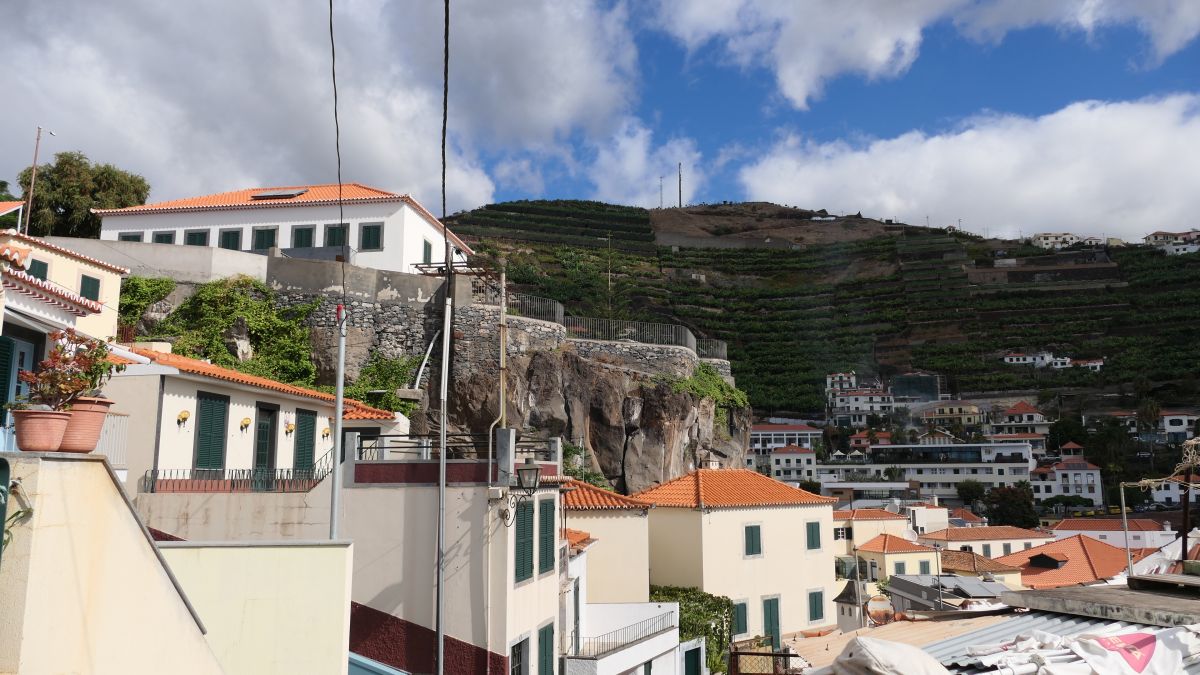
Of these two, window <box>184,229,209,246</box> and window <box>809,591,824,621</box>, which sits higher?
window <box>184,229,209,246</box>

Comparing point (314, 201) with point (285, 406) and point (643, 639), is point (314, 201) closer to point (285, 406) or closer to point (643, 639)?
point (285, 406)

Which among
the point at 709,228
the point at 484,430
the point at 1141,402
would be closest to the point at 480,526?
the point at 484,430

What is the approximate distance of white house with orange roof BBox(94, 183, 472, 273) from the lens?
29.9m

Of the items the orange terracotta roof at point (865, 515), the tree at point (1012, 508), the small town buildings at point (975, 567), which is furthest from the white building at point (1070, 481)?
the small town buildings at point (975, 567)

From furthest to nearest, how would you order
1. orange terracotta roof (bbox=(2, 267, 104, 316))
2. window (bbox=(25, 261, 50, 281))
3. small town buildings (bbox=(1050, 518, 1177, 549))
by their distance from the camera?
small town buildings (bbox=(1050, 518, 1177, 549)), window (bbox=(25, 261, 50, 281)), orange terracotta roof (bbox=(2, 267, 104, 316))

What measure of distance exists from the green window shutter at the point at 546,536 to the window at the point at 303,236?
19329 millimetres

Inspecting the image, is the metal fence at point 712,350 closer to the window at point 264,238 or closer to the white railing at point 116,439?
the window at point 264,238

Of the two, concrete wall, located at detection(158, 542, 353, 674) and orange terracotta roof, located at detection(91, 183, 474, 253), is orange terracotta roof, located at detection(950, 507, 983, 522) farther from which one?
concrete wall, located at detection(158, 542, 353, 674)

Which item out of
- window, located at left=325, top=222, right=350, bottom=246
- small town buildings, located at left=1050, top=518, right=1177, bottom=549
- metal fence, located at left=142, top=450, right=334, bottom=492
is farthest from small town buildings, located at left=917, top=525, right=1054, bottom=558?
metal fence, located at left=142, top=450, right=334, bottom=492

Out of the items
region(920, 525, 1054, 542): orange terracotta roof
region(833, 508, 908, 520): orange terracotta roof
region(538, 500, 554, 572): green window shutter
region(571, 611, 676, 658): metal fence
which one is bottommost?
region(920, 525, 1054, 542): orange terracotta roof

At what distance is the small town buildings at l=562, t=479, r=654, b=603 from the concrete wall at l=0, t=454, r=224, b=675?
14849mm

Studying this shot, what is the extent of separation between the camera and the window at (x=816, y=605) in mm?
26062

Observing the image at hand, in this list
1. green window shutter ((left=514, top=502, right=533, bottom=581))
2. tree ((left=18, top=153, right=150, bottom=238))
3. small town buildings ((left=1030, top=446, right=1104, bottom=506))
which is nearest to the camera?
green window shutter ((left=514, top=502, right=533, bottom=581))

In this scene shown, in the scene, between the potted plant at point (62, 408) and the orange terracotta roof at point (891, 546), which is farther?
the orange terracotta roof at point (891, 546)
